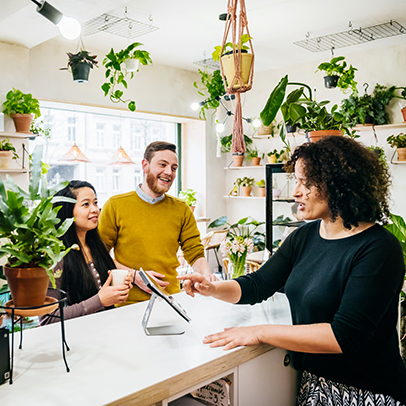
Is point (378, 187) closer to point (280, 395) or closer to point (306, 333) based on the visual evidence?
point (306, 333)

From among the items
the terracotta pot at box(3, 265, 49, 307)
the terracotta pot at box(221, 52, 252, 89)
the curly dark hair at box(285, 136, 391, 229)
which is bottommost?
the terracotta pot at box(3, 265, 49, 307)

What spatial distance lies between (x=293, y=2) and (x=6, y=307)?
316cm

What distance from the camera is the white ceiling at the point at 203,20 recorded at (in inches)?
117

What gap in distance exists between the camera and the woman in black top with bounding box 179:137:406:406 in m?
1.26

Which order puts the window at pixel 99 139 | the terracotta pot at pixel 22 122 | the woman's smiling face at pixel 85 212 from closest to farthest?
the woman's smiling face at pixel 85 212, the terracotta pot at pixel 22 122, the window at pixel 99 139

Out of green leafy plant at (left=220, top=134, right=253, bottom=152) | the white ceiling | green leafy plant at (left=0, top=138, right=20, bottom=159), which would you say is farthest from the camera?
green leafy plant at (left=220, top=134, right=253, bottom=152)

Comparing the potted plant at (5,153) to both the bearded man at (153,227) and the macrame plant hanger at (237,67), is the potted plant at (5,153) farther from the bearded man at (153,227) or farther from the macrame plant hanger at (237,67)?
the macrame plant hanger at (237,67)

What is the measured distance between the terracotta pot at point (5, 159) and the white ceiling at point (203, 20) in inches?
39.2

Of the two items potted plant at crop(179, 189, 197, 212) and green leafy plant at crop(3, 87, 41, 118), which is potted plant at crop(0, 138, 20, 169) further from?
potted plant at crop(179, 189, 197, 212)

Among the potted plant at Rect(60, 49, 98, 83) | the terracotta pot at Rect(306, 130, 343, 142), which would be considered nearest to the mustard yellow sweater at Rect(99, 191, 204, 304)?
the terracotta pot at Rect(306, 130, 343, 142)

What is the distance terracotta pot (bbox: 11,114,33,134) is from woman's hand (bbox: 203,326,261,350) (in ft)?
9.97

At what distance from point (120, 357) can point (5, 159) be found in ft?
9.36

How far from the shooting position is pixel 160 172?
245 cm

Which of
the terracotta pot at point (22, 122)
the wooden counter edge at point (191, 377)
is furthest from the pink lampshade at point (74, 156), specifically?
the wooden counter edge at point (191, 377)
